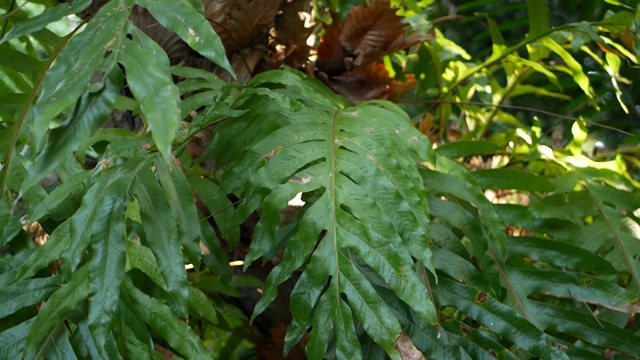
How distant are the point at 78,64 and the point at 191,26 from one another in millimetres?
138

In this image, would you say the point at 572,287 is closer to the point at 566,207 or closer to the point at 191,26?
the point at 566,207

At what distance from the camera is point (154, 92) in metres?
0.69

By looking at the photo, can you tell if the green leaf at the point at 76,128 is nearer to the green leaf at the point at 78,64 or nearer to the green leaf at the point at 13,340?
the green leaf at the point at 78,64

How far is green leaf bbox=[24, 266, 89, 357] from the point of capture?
86cm

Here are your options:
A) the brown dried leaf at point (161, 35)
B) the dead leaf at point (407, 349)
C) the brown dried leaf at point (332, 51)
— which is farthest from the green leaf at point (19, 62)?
the dead leaf at point (407, 349)

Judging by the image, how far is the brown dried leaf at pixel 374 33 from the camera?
148cm

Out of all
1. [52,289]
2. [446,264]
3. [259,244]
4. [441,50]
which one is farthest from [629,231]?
[52,289]

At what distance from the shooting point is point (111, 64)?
0.73 meters

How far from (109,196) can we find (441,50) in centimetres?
106

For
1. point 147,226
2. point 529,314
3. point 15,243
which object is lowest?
point 529,314

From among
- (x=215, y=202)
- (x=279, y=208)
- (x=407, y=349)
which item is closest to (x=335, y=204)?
(x=279, y=208)

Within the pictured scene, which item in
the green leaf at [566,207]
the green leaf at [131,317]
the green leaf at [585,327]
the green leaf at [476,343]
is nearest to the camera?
the green leaf at [131,317]

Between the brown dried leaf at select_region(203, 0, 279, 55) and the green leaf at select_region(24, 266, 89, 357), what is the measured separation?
0.65 meters

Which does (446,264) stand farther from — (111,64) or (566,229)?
(111,64)
